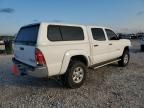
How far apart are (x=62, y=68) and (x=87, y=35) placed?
1.68 meters

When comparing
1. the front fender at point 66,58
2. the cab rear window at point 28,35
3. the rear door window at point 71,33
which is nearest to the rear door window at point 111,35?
the rear door window at point 71,33

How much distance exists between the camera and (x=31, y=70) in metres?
5.80

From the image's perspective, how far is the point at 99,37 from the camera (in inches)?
309

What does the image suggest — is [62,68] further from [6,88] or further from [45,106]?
[6,88]

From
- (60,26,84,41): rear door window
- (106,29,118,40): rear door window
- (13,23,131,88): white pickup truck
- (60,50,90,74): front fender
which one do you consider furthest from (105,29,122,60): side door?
(60,50,90,74): front fender

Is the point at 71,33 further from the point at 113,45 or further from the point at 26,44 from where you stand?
the point at 113,45

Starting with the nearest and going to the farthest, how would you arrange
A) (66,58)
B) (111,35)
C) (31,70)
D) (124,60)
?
(31,70), (66,58), (111,35), (124,60)

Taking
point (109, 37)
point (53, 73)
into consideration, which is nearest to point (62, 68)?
point (53, 73)

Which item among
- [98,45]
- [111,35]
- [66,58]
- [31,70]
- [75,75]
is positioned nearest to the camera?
[31,70]

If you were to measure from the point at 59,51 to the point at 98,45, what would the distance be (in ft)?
6.86

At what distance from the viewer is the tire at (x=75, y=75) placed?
630cm

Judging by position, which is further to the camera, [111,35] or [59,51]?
[111,35]

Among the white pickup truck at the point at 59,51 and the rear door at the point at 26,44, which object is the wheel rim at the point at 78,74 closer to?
the white pickup truck at the point at 59,51

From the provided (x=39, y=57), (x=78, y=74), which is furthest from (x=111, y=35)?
(x=39, y=57)
